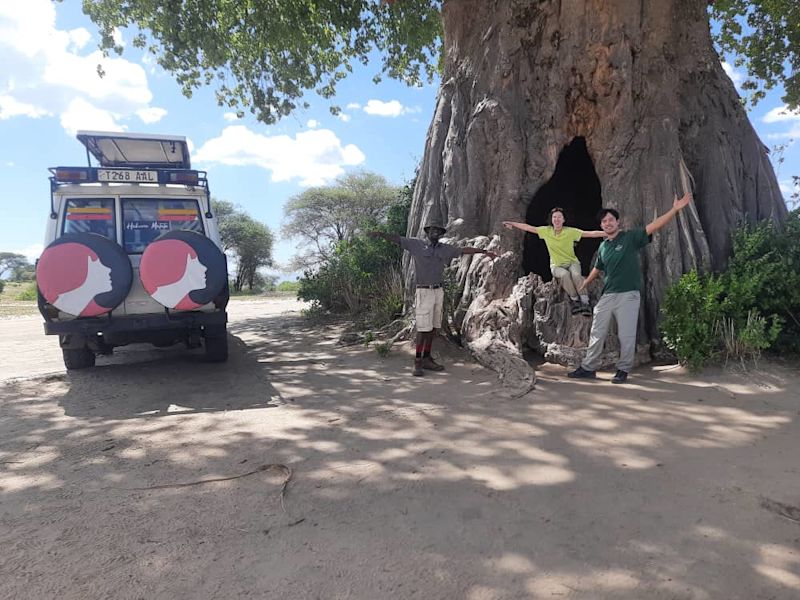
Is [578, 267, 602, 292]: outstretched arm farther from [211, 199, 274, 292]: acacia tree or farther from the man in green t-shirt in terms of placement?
[211, 199, 274, 292]: acacia tree

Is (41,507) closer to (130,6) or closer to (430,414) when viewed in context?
(430,414)

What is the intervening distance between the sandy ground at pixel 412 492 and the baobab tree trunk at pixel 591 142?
1.41m

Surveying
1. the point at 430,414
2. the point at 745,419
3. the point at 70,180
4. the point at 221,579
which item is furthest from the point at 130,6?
the point at 745,419

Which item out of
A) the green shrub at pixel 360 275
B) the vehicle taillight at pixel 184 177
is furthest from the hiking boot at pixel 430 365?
the vehicle taillight at pixel 184 177

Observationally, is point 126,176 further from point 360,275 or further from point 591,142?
point 591,142

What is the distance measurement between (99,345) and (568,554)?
19.4ft

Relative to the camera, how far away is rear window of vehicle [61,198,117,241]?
5832mm

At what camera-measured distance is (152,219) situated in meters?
6.09

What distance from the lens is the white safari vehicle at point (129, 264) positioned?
499cm

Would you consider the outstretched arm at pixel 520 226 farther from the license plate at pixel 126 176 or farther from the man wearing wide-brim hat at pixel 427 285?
the license plate at pixel 126 176

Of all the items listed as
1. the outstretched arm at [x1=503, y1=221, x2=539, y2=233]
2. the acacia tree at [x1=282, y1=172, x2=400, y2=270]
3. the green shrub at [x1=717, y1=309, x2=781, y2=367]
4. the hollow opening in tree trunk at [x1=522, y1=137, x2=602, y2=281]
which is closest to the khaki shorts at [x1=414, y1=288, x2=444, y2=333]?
the outstretched arm at [x1=503, y1=221, x2=539, y2=233]

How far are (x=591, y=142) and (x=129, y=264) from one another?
20.5 feet

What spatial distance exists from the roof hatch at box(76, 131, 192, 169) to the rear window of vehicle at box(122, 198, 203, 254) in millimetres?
1841

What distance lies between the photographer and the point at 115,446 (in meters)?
3.55
